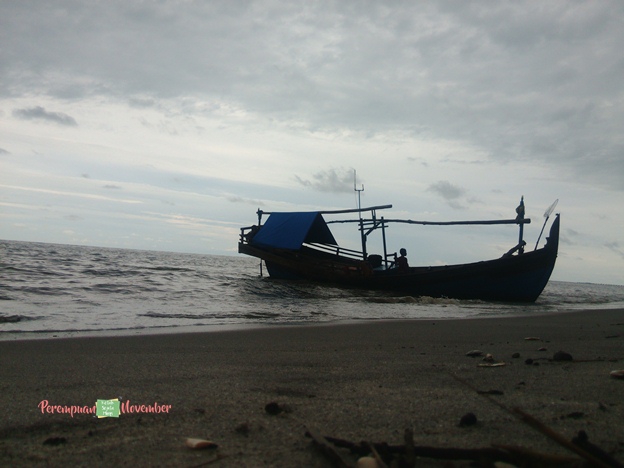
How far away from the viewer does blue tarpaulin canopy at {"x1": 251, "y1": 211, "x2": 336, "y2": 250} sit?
21.2 meters

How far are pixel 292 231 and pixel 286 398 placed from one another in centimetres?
1893

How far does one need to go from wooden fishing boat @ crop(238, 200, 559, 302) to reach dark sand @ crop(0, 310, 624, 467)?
13.2m

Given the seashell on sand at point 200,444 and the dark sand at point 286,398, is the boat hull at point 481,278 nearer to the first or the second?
the dark sand at point 286,398

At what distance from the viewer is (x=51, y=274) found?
1709cm

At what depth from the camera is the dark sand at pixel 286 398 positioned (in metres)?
1.87

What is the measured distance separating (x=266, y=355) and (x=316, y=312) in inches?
265

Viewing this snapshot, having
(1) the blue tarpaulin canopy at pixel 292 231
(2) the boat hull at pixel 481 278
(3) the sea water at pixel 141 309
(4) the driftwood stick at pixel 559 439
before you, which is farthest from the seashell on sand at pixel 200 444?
(1) the blue tarpaulin canopy at pixel 292 231

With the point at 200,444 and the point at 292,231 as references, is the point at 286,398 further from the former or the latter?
the point at 292,231

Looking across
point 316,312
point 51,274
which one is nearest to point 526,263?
point 316,312

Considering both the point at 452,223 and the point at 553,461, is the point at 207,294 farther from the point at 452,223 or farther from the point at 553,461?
the point at 553,461

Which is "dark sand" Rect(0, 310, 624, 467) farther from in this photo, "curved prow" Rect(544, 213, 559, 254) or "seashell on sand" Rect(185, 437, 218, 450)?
"curved prow" Rect(544, 213, 559, 254)

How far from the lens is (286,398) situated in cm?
262

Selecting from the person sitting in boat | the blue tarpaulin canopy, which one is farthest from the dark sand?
the blue tarpaulin canopy

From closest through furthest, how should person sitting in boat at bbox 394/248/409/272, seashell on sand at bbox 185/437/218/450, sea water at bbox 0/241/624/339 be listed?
1. seashell on sand at bbox 185/437/218/450
2. sea water at bbox 0/241/624/339
3. person sitting in boat at bbox 394/248/409/272
